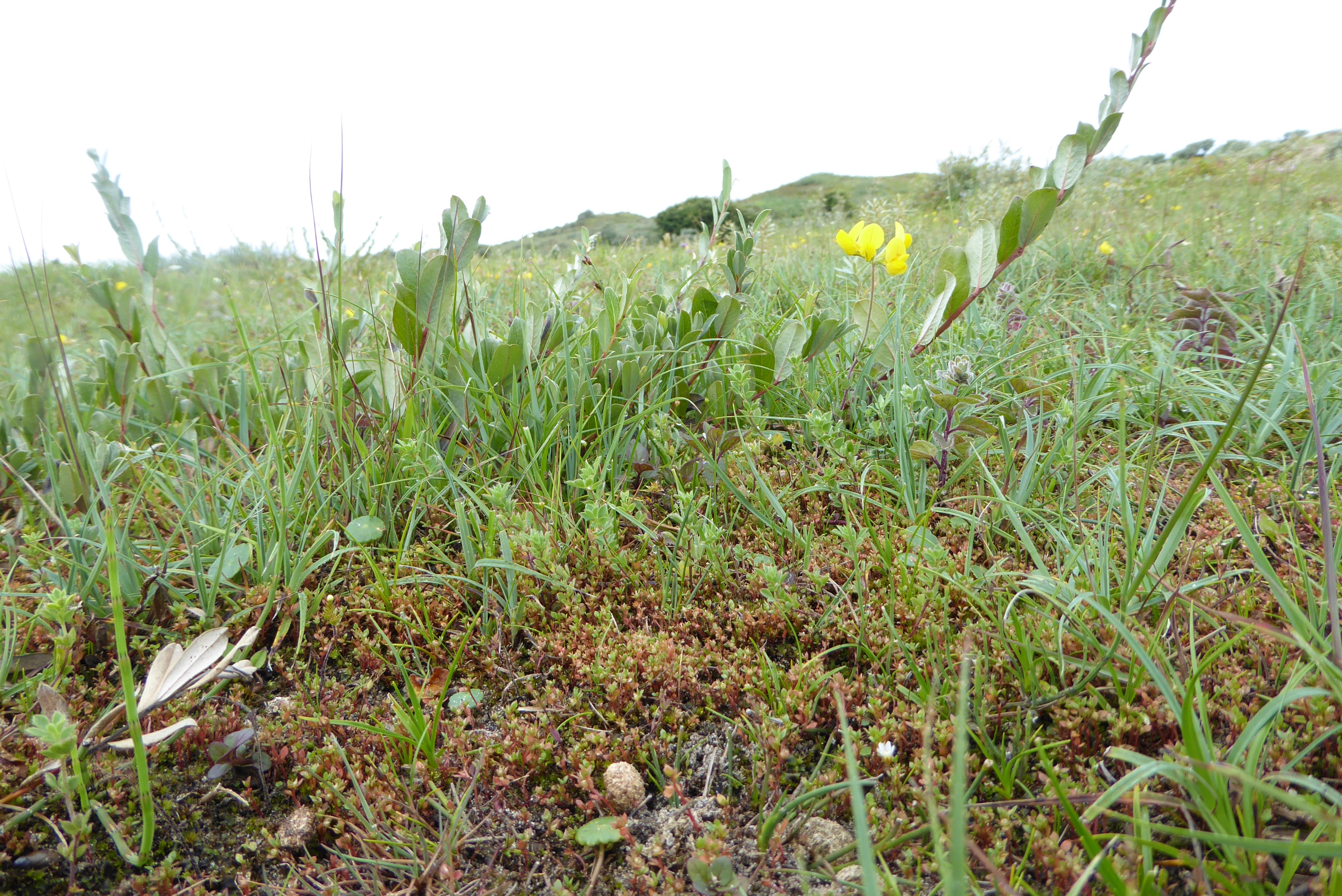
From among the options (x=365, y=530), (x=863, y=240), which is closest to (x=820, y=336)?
(x=863, y=240)

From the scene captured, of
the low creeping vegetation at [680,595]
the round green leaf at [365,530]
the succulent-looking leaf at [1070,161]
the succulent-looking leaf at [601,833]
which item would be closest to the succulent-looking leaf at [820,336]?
the low creeping vegetation at [680,595]

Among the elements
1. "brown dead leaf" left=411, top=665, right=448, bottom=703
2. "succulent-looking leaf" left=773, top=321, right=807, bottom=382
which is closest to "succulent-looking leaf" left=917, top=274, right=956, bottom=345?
"succulent-looking leaf" left=773, top=321, right=807, bottom=382

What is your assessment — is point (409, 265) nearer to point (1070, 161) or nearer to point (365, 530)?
point (365, 530)

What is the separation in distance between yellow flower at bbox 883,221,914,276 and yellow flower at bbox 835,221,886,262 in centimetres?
4

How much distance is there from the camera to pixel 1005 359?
2.17 m

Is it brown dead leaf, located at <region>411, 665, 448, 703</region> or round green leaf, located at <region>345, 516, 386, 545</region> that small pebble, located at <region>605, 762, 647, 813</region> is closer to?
brown dead leaf, located at <region>411, 665, 448, 703</region>

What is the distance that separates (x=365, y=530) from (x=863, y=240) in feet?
6.04

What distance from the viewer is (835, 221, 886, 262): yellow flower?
7.64ft

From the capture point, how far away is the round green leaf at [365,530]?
5.59 feet

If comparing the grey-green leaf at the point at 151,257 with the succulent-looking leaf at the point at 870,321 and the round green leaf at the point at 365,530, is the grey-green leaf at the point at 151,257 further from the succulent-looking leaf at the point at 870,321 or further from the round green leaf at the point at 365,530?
the succulent-looking leaf at the point at 870,321

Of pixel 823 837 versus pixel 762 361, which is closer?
pixel 823 837

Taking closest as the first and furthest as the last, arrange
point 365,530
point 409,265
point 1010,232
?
point 365,530 → point 409,265 → point 1010,232

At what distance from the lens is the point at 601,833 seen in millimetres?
1130

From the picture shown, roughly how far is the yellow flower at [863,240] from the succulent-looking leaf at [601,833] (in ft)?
6.27
